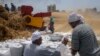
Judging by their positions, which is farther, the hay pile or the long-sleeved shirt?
the hay pile

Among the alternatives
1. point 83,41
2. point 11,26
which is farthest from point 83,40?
point 11,26

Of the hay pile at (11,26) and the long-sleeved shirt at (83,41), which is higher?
the long-sleeved shirt at (83,41)

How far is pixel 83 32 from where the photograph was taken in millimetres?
7031

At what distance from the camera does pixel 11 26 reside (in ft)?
69.1

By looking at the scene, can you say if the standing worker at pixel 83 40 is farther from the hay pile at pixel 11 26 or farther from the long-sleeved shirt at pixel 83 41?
the hay pile at pixel 11 26

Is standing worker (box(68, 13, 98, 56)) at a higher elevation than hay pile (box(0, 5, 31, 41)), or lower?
higher

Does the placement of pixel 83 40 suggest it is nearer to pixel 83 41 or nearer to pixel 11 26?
pixel 83 41

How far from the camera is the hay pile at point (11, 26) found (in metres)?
19.1

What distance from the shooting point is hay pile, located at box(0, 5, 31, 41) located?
62.5ft

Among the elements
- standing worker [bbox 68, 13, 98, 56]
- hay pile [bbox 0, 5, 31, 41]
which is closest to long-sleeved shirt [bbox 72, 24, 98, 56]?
standing worker [bbox 68, 13, 98, 56]

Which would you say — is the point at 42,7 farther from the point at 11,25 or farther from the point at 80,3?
the point at 11,25

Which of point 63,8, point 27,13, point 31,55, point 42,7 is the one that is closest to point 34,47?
point 31,55

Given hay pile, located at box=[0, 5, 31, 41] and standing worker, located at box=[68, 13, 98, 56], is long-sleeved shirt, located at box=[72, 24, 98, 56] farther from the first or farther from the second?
hay pile, located at box=[0, 5, 31, 41]

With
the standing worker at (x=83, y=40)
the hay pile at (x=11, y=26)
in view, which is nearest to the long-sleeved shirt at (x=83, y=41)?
the standing worker at (x=83, y=40)
